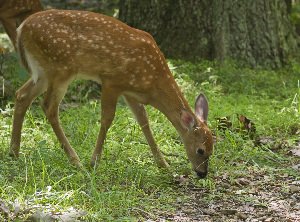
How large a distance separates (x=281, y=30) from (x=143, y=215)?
207 inches

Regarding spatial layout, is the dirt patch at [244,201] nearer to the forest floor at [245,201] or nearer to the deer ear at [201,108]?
the forest floor at [245,201]

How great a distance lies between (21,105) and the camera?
6.58 meters

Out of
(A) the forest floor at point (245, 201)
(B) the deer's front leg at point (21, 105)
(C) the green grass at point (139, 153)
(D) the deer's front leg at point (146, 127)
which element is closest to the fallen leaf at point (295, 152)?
(C) the green grass at point (139, 153)

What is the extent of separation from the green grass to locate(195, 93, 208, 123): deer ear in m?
0.37

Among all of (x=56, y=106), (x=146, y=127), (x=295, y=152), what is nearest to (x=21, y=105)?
(x=56, y=106)

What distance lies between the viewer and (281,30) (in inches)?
387

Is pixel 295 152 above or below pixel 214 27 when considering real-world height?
below

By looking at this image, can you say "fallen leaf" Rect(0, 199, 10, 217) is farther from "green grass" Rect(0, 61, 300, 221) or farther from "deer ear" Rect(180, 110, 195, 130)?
"deer ear" Rect(180, 110, 195, 130)

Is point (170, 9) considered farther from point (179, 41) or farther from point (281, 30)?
point (281, 30)

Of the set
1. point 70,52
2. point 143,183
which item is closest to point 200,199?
point 143,183

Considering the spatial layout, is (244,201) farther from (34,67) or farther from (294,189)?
(34,67)

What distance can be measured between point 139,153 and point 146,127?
25 cm

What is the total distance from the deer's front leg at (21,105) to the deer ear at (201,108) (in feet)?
4.32

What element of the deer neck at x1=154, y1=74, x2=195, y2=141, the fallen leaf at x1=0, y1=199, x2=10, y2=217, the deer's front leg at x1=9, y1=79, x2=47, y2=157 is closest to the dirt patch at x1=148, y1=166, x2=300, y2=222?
the deer neck at x1=154, y1=74, x2=195, y2=141
